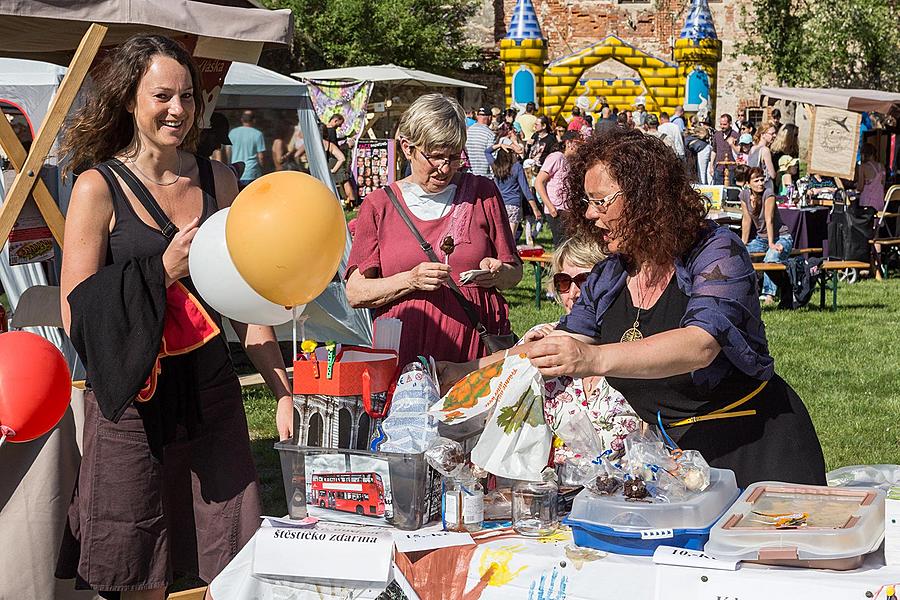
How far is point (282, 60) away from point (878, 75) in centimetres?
1455

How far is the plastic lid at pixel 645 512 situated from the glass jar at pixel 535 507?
0.33ft

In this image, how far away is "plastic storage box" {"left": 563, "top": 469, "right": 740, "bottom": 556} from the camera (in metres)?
2.03

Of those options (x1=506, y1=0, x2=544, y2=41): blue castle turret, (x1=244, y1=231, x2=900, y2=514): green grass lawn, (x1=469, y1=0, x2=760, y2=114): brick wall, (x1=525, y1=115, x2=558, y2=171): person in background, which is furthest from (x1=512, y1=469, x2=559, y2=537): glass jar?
(x1=469, y1=0, x2=760, y2=114): brick wall

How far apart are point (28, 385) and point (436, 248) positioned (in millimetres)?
1325

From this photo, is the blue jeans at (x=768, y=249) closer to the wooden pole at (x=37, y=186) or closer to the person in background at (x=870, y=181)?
the person in background at (x=870, y=181)

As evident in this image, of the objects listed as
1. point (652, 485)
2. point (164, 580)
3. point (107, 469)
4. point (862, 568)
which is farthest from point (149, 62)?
point (862, 568)

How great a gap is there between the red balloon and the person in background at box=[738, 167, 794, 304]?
8.28 metres

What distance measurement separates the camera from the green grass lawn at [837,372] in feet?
18.1

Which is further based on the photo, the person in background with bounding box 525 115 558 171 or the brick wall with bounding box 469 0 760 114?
the brick wall with bounding box 469 0 760 114

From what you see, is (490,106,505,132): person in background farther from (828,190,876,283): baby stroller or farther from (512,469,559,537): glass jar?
(512,469,559,537): glass jar

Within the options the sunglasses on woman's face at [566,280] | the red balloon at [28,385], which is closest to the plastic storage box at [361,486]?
the red balloon at [28,385]

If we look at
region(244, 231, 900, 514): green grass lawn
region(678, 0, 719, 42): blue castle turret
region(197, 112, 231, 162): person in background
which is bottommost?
region(244, 231, 900, 514): green grass lawn

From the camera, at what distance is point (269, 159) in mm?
8023

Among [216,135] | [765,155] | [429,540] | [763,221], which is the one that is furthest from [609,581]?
[765,155]
